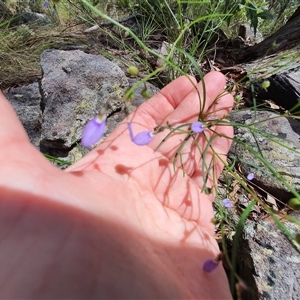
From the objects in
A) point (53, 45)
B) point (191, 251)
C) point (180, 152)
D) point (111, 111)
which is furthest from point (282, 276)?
point (53, 45)

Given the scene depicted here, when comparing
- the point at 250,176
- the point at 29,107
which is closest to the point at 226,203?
the point at 250,176

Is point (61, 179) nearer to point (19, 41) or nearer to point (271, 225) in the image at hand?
point (271, 225)

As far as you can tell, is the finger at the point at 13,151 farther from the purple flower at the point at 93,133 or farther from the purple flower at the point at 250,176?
the purple flower at the point at 250,176

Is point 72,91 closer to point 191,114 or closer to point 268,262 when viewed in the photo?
point 191,114

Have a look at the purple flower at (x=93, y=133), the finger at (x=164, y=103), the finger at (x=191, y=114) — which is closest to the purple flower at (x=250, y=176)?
the finger at (x=191, y=114)

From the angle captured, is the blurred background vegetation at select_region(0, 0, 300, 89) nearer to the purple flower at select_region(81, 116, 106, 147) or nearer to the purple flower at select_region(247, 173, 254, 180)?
the purple flower at select_region(247, 173, 254, 180)

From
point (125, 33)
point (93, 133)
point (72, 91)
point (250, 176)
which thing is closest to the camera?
point (93, 133)
